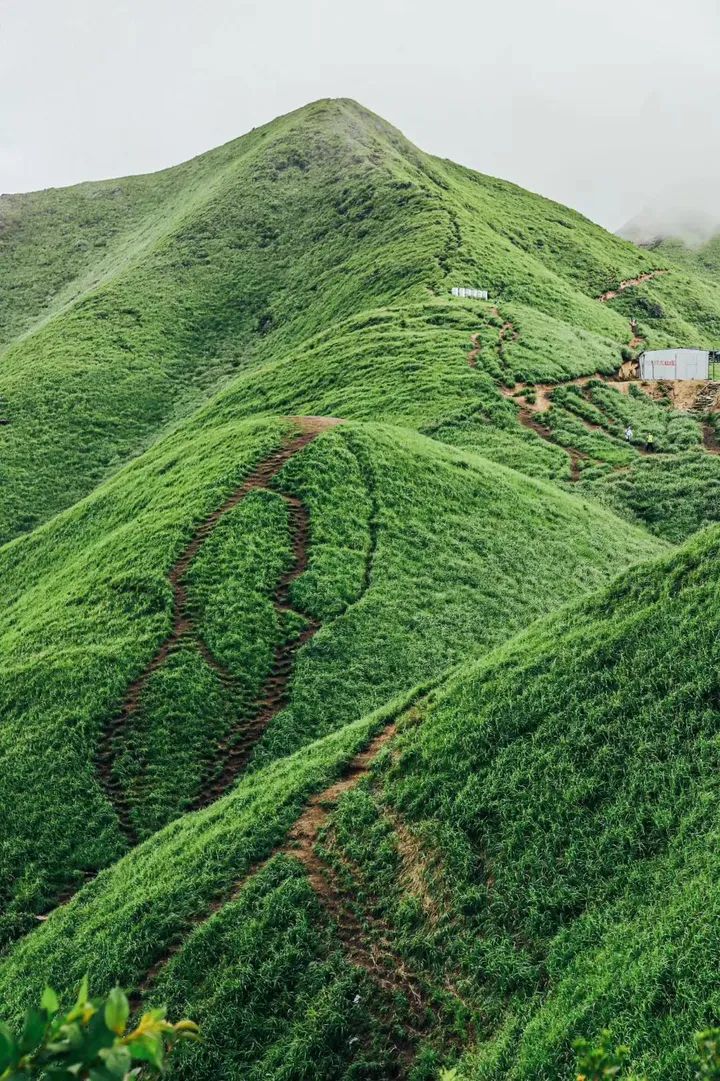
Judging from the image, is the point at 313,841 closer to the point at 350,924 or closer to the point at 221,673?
the point at 350,924

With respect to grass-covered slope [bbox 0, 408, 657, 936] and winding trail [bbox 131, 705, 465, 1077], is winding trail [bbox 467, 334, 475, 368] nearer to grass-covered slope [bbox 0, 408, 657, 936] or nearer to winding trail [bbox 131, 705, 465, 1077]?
grass-covered slope [bbox 0, 408, 657, 936]

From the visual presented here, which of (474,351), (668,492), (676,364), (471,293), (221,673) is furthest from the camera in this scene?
(471,293)

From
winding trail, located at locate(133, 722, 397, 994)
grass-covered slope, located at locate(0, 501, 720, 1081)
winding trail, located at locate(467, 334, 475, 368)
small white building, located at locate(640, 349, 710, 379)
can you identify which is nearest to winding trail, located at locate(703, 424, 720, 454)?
small white building, located at locate(640, 349, 710, 379)

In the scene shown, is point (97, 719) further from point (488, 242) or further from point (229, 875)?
point (488, 242)

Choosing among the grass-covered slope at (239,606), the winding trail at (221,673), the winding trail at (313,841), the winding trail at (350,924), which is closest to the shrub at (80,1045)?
the winding trail at (350,924)

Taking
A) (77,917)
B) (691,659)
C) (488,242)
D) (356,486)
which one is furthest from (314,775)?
(488,242)

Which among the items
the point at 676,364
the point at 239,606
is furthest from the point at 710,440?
the point at 239,606
